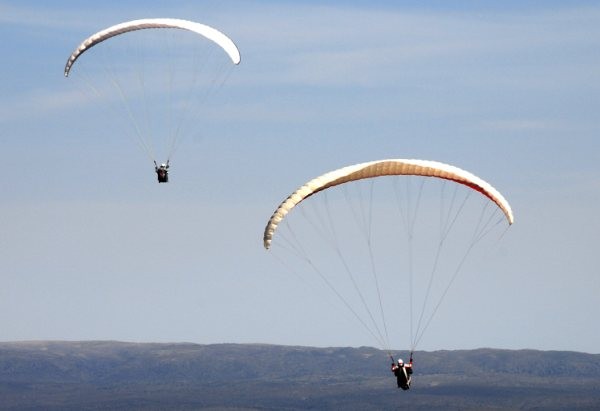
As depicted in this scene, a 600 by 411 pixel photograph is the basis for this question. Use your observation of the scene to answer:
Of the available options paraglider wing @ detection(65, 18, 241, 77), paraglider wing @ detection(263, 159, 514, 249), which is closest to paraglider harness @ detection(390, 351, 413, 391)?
paraglider wing @ detection(263, 159, 514, 249)

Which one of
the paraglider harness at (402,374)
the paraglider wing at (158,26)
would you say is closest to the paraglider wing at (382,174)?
the paraglider harness at (402,374)

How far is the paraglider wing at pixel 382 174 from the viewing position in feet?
247

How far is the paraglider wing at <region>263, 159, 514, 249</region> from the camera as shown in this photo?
75.4 meters

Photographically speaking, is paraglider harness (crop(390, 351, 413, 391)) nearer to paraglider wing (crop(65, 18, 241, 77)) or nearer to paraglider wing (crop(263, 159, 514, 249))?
paraglider wing (crop(263, 159, 514, 249))

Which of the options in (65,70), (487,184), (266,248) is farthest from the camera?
(65,70)

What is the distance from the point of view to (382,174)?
77625 mm

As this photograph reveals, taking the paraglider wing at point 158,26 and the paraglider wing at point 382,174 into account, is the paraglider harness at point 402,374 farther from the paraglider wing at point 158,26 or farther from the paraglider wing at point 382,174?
the paraglider wing at point 158,26

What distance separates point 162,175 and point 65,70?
9942 millimetres

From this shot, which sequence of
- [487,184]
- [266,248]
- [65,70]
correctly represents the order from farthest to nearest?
[65,70], [487,184], [266,248]

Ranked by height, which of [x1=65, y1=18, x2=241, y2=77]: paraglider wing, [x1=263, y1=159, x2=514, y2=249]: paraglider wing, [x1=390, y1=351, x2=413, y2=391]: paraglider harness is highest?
[x1=65, y1=18, x2=241, y2=77]: paraglider wing

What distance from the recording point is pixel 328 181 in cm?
7619

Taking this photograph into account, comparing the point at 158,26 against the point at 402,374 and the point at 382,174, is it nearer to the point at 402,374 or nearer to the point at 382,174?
the point at 382,174

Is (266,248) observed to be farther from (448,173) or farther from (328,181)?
(448,173)

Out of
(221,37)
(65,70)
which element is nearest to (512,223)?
(221,37)
